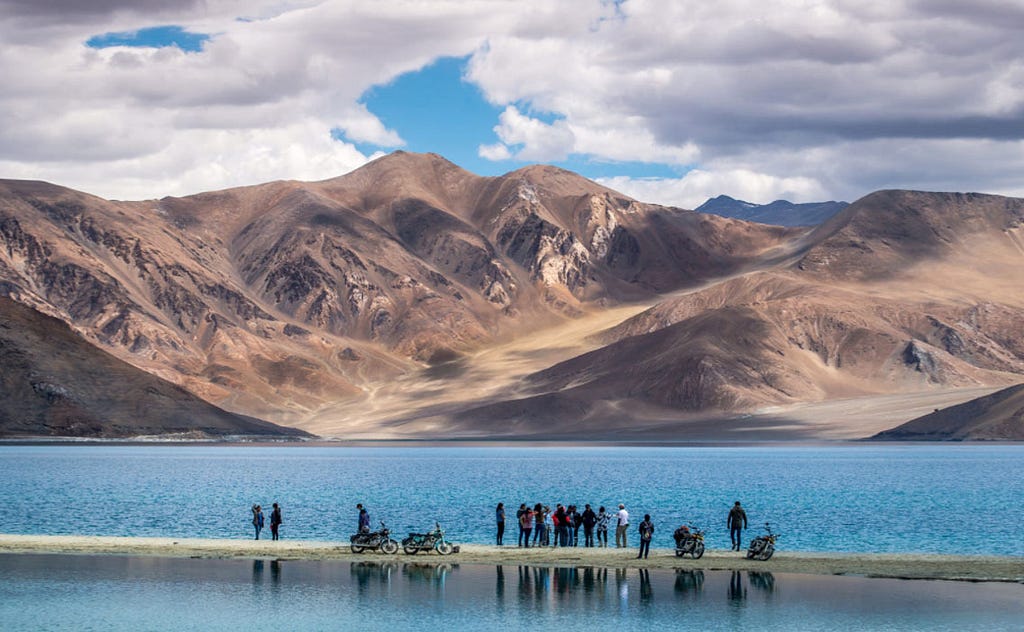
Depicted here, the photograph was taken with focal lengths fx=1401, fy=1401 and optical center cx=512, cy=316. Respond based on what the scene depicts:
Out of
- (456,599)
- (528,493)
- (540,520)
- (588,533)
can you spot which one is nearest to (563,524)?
(540,520)

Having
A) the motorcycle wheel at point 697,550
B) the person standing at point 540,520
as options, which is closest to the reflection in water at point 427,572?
the person standing at point 540,520

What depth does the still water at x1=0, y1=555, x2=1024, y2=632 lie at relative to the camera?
3859 centimetres

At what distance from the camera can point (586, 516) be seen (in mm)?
57781

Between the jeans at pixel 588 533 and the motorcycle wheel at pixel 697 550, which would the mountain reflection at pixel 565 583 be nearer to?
the motorcycle wheel at pixel 697 550

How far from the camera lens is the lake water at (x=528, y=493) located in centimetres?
6875

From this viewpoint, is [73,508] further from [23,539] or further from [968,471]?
[968,471]

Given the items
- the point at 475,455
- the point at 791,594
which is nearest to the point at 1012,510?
the point at 791,594

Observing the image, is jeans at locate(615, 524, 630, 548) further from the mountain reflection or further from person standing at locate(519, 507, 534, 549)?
the mountain reflection

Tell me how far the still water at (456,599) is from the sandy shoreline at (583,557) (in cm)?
148

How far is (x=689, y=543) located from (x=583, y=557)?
4095mm

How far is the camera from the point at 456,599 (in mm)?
43062

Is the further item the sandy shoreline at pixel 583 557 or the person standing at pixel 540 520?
the person standing at pixel 540 520

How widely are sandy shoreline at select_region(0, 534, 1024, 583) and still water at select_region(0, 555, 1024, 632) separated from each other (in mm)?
1479

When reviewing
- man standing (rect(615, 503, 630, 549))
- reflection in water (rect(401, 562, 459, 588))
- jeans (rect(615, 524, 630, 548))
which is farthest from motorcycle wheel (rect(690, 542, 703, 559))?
reflection in water (rect(401, 562, 459, 588))
